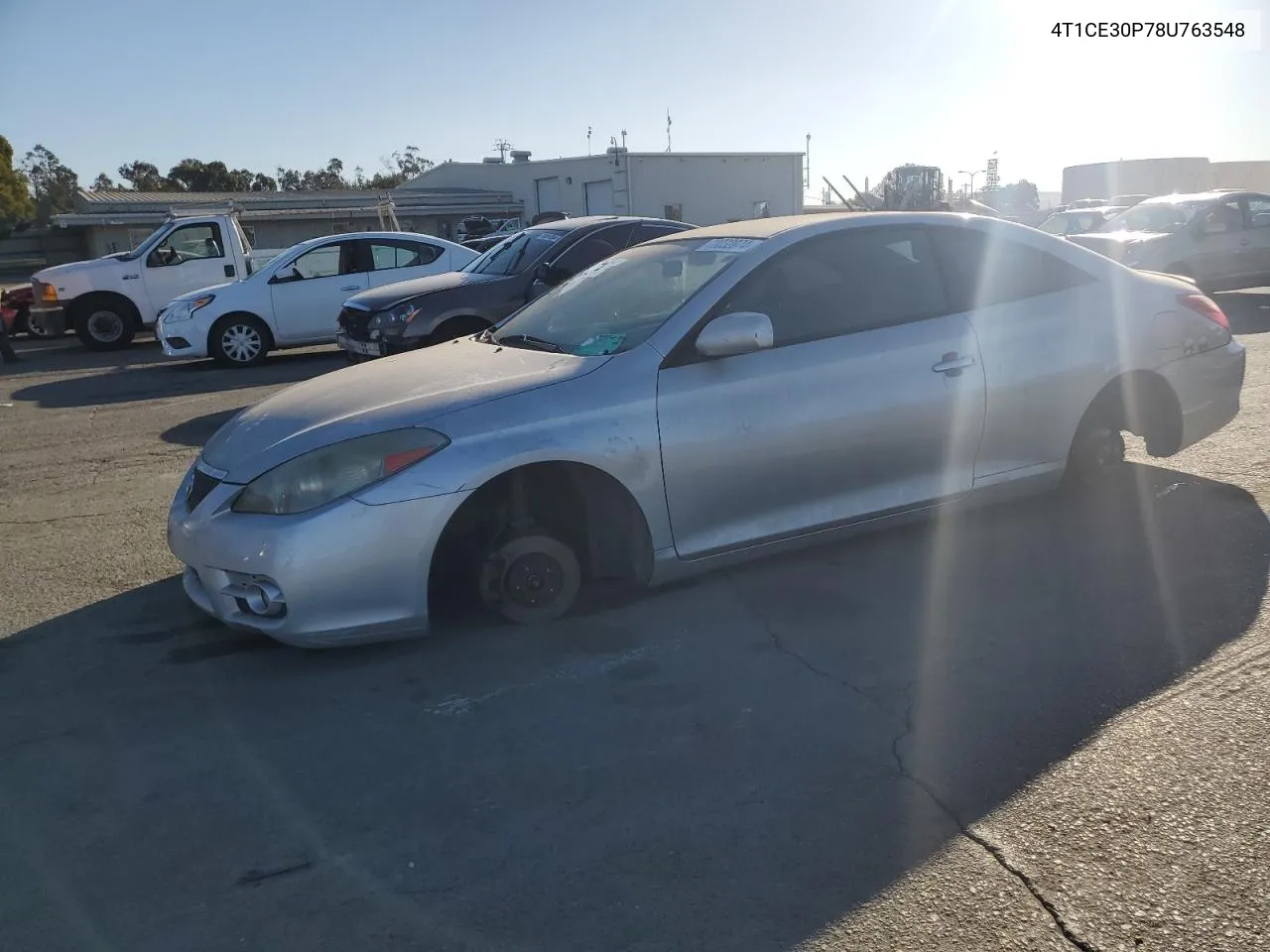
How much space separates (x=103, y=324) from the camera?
16.2m

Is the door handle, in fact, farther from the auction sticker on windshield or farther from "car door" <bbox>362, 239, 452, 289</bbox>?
"car door" <bbox>362, 239, 452, 289</bbox>

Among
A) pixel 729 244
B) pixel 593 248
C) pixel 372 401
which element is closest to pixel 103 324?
pixel 593 248

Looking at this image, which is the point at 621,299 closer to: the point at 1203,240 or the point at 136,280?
the point at 1203,240

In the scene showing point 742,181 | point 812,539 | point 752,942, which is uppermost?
point 742,181

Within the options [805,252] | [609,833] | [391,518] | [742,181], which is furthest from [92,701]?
[742,181]

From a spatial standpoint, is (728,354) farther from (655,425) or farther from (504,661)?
(504,661)

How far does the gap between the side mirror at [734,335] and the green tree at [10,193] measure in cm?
5748

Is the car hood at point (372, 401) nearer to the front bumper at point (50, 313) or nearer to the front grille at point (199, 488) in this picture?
the front grille at point (199, 488)

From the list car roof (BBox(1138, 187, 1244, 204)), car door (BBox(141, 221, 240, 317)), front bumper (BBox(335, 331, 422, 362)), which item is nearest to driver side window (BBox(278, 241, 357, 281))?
car door (BBox(141, 221, 240, 317))

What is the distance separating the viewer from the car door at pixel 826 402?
4.47 metres

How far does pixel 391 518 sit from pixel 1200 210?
14964 mm

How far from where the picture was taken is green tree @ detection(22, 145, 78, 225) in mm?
65125

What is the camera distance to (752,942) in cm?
253

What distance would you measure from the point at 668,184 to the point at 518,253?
30.2 meters
